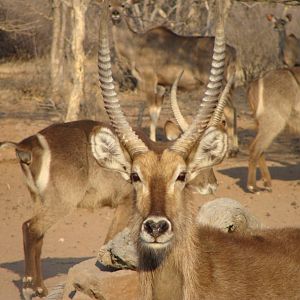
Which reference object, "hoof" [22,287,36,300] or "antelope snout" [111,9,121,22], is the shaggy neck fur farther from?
"antelope snout" [111,9,121,22]

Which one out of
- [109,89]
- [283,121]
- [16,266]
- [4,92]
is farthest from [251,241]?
[4,92]

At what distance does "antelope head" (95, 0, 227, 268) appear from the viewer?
5.63 m

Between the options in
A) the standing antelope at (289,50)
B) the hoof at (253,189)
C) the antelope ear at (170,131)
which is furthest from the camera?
the standing antelope at (289,50)

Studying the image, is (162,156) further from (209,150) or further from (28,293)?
(28,293)

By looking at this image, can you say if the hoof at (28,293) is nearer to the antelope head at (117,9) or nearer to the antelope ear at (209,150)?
the antelope ear at (209,150)

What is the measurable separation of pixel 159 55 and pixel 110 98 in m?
13.2

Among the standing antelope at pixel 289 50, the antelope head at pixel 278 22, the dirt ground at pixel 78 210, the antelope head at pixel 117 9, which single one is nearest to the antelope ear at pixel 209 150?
the dirt ground at pixel 78 210

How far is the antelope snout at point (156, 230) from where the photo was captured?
5.32 metres

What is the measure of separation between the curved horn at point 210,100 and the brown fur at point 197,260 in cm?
15

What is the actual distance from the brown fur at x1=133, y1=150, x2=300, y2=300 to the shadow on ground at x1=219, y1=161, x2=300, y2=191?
8.73 meters

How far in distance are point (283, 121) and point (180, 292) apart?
9.51 meters

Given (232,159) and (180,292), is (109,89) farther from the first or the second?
(232,159)

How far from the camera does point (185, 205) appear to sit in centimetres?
588

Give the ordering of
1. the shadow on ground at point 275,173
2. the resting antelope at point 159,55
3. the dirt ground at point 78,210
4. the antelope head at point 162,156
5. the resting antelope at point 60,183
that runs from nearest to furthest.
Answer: the antelope head at point 162,156, the resting antelope at point 60,183, the dirt ground at point 78,210, the shadow on ground at point 275,173, the resting antelope at point 159,55
